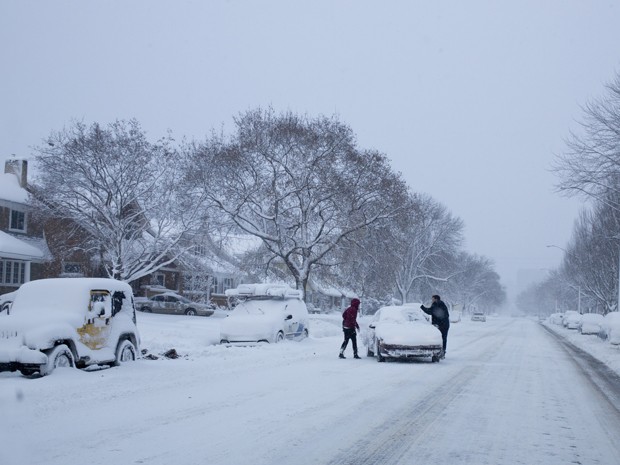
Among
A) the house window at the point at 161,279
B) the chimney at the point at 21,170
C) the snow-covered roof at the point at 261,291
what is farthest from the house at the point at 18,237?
the snow-covered roof at the point at 261,291

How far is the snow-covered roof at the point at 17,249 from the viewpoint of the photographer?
3717 centimetres

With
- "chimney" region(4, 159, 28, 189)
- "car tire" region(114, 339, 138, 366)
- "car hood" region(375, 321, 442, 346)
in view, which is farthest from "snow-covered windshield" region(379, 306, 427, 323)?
"chimney" region(4, 159, 28, 189)

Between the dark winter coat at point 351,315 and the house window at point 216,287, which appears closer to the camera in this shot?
the dark winter coat at point 351,315

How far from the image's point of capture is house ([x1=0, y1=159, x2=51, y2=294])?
1532 inches

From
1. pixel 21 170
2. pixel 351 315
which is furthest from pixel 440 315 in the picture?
pixel 21 170

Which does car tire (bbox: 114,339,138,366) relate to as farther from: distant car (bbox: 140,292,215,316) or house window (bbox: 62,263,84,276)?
distant car (bbox: 140,292,215,316)

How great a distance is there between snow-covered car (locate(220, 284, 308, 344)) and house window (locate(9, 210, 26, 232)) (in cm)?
2178

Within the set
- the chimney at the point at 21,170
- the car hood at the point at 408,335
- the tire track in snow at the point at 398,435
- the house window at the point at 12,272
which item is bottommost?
the tire track in snow at the point at 398,435

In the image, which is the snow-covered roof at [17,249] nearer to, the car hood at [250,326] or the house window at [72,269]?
the house window at [72,269]

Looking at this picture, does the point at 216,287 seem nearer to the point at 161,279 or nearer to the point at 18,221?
the point at 161,279

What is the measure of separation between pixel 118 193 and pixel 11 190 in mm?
8793

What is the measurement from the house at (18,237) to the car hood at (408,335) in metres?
25.7

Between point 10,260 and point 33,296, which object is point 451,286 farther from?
point 33,296

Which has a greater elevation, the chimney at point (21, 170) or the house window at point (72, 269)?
the chimney at point (21, 170)
